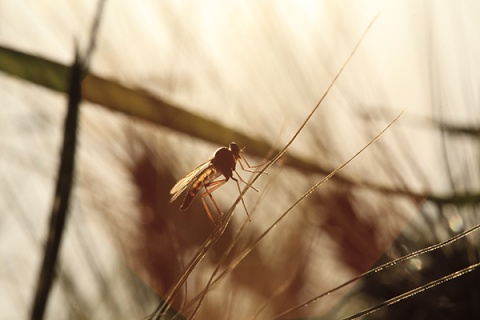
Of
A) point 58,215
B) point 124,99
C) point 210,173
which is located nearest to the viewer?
point 58,215

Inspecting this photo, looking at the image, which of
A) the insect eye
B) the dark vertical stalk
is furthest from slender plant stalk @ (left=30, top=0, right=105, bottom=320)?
the insect eye

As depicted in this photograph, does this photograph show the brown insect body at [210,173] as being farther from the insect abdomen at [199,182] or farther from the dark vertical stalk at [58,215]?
the dark vertical stalk at [58,215]

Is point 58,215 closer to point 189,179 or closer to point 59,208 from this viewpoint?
point 59,208

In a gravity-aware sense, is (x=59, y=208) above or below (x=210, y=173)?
below

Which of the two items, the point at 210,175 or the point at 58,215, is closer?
the point at 58,215

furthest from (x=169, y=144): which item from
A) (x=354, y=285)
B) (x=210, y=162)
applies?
(x=354, y=285)

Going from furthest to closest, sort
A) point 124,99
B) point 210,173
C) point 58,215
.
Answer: point 210,173 → point 124,99 → point 58,215

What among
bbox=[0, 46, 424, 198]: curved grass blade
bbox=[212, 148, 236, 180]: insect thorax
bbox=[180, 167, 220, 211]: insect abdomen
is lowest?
bbox=[0, 46, 424, 198]: curved grass blade

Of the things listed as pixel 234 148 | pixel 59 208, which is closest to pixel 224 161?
pixel 234 148

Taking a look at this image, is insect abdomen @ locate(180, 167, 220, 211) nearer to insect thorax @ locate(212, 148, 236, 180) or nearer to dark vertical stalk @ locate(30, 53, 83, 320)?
insect thorax @ locate(212, 148, 236, 180)
